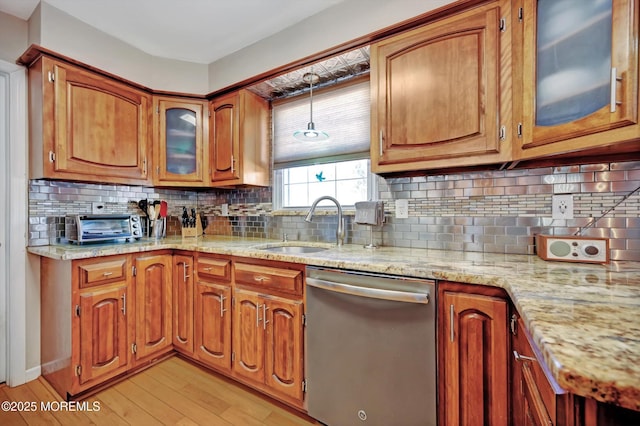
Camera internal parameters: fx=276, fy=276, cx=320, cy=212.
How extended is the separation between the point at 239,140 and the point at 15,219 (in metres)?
1.57

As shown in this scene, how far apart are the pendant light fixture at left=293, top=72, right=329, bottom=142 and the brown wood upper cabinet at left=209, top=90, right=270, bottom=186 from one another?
18.9 inches

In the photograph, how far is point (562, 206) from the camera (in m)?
1.41

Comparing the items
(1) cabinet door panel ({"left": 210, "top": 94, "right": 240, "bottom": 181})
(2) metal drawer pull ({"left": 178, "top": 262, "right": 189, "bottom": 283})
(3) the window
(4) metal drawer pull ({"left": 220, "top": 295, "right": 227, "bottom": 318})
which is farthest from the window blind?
(4) metal drawer pull ({"left": 220, "top": 295, "right": 227, "bottom": 318})

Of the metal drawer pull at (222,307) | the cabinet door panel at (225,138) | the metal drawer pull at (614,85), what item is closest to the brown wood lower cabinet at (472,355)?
the metal drawer pull at (614,85)

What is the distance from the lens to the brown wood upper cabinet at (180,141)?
2322 mm

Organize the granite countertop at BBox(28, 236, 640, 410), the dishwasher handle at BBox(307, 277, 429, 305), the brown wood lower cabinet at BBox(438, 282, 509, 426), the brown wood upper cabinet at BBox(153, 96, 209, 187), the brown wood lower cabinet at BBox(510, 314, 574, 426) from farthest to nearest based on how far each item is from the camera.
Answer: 1. the brown wood upper cabinet at BBox(153, 96, 209, 187)
2. the dishwasher handle at BBox(307, 277, 429, 305)
3. the brown wood lower cabinet at BBox(438, 282, 509, 426)
4. the brown wood lower cabinet at BBox(510, 314, 574, 426)
5. the granite countertop at BBox(28, 236, 640, 410)

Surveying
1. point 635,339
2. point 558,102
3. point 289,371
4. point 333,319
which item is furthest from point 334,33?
point 289,371

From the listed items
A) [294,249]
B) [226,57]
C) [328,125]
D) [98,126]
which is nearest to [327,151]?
[328,125]

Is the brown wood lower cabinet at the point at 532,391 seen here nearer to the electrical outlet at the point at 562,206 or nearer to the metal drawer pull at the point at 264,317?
the electrical outlet at the point at 562,206

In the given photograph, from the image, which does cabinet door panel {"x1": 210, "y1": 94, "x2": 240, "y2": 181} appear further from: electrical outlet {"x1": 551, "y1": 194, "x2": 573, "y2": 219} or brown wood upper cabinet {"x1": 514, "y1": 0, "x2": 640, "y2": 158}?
electrical outlet {"x1": 551, "y1": 194, "x2": 573, "y2": 219}

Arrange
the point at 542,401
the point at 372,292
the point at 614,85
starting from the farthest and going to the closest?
1. the point at 372,292
2. the point at 614,85
3. the point at 542,401

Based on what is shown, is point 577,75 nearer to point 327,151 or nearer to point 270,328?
point 327,151

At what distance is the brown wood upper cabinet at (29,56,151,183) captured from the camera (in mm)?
1772

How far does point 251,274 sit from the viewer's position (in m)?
1.68
